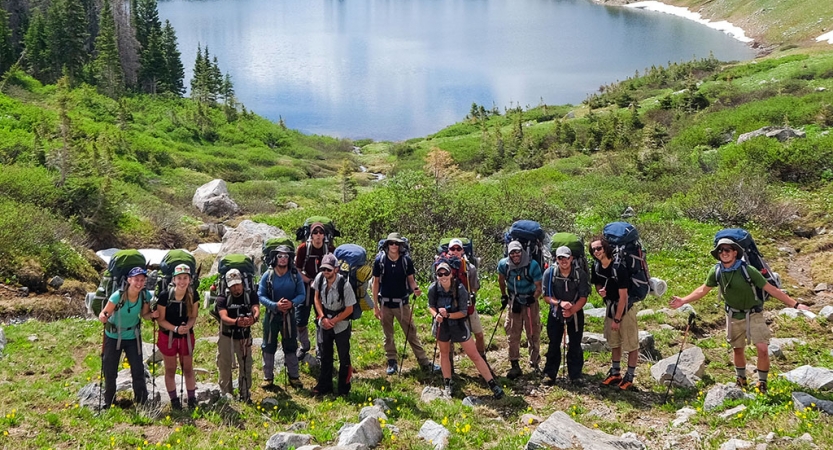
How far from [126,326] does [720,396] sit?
25.5 ft

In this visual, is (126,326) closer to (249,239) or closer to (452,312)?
(452,312)

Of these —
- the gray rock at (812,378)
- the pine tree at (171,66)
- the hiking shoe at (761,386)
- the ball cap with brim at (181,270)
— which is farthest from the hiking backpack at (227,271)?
the pine tree at (171,66)

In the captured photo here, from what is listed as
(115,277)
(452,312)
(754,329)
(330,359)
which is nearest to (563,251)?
(452,312)

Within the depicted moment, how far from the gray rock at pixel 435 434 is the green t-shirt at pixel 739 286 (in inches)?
165

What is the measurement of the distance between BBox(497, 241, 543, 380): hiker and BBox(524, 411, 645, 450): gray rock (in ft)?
9.17

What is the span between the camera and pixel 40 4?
238 ft

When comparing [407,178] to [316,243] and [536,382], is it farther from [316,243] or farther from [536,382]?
[536,382]

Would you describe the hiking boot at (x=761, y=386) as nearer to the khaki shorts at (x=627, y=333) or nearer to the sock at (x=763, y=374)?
the sock at (x=763, y=374)

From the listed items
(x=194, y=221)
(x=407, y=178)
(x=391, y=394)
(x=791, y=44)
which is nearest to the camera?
(x=391, y=394)

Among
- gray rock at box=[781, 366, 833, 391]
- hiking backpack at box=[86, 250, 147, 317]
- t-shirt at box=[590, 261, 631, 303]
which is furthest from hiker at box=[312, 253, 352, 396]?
gray rock at box=[781, 366, 833, 391]

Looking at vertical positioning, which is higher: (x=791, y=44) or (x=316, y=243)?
(x=791, y=44)

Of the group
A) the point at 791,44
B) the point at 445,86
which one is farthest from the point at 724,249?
the point at 791,44

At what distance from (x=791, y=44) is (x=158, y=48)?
8006 centimetres

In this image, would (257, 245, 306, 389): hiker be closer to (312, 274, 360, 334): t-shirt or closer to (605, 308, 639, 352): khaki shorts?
(312, 274, 360, 334): t-shirt
